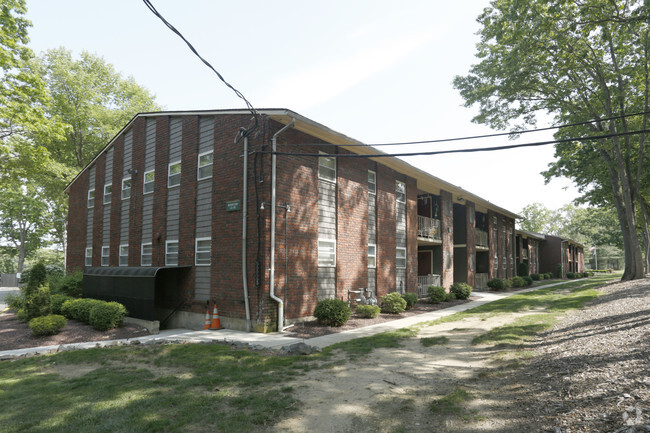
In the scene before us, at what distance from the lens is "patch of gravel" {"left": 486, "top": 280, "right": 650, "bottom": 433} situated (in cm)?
402

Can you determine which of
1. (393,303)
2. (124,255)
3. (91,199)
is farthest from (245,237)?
(91,199)

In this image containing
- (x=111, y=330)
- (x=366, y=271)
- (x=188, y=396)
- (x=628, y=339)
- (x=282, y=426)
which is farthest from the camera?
(x=366, y=271)

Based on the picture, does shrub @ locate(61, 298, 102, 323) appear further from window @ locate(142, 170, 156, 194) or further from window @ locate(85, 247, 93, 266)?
window @ locate(85, 247, 93, 266)

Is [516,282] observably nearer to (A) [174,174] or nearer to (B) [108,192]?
(A) [174,174]

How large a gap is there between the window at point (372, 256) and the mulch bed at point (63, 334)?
9.06 meters

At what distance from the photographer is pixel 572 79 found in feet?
65.6

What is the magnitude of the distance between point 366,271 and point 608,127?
59.7 feet

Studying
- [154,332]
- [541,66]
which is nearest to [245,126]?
[154,332]

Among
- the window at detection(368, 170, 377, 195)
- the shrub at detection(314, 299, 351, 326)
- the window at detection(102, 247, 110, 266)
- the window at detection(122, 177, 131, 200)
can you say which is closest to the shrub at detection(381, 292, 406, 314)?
the shrub at detection(314, 299, 351, 326)

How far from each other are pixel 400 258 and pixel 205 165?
33.7 ft

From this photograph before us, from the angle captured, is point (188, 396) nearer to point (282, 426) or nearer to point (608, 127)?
point (282, 426)

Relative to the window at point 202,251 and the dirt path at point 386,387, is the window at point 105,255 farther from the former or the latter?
the dirt path at point 386,387

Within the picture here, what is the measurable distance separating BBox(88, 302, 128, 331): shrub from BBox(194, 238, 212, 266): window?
288cm

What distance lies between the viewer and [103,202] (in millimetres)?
Result: 19766
